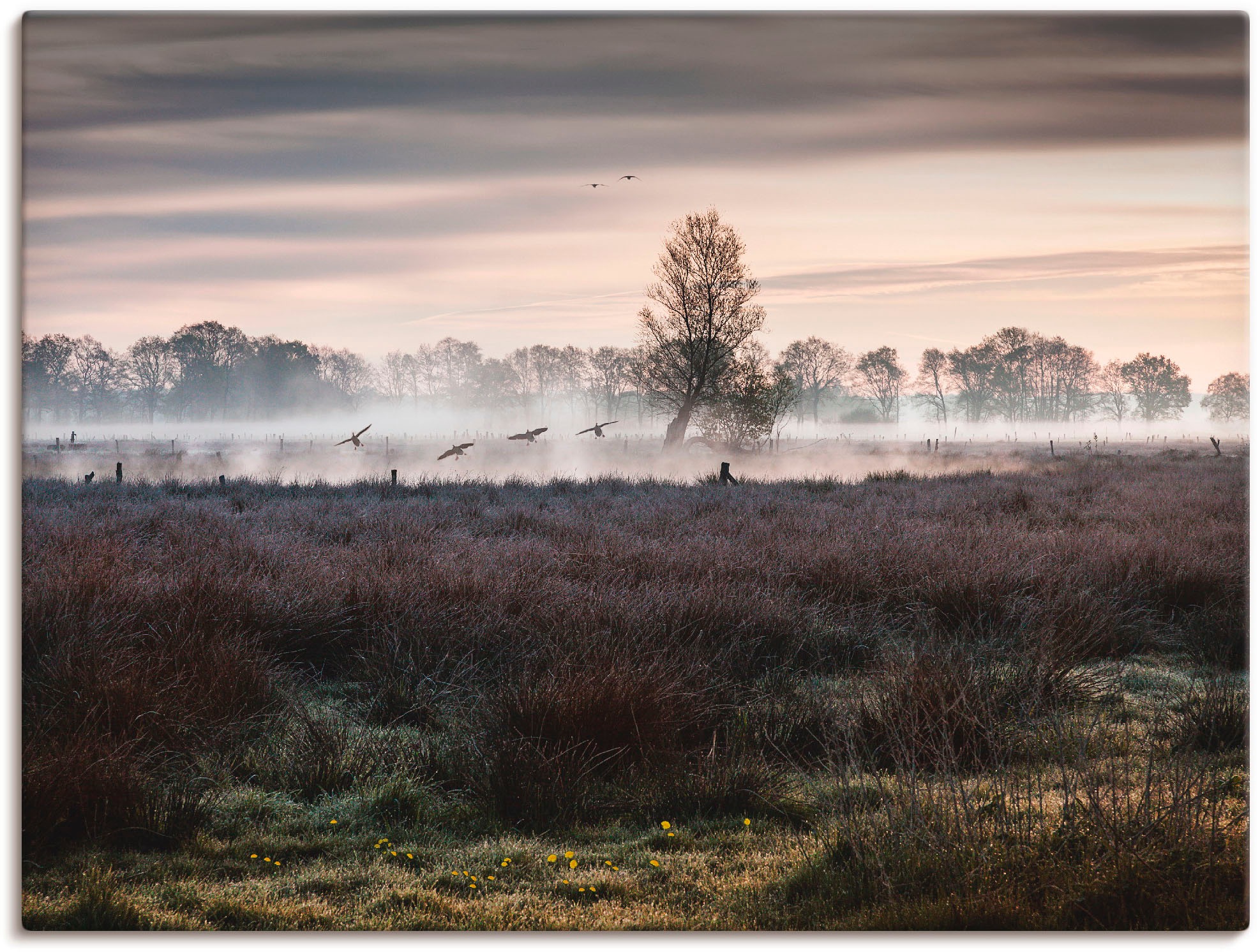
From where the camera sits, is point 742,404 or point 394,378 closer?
point 742,404

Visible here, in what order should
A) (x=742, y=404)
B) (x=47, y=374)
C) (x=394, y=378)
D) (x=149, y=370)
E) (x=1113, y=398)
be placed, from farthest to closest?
(x=394, y=378) < (x=1113, y=398) < (x=742, y=404) < (x=149, y=370) < (x=47, y=374)

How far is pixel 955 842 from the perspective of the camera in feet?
8.94

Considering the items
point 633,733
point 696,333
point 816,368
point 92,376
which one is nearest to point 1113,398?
point 816,368

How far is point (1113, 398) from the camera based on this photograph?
37781 mm

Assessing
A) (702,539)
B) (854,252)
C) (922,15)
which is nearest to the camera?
(922,15)

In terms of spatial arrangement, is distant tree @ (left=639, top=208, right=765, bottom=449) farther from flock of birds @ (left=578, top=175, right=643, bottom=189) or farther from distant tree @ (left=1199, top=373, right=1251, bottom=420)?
distant tree @ (left=1199, top=373, right=1251, bottom=420)

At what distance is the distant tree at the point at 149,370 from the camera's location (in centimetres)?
906

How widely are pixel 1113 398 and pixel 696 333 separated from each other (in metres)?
23.2

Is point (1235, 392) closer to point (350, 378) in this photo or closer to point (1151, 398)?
point (1151, 398)

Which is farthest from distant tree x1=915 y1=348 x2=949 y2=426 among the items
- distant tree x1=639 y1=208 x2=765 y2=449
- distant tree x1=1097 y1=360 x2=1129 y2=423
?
distant tree x1=639 y1=208 x2=765 y2=449

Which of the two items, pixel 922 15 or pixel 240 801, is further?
pixel 922 15

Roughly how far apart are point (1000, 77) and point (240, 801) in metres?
5.52

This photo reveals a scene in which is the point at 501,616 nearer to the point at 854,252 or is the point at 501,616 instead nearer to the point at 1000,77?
the point at 854,252

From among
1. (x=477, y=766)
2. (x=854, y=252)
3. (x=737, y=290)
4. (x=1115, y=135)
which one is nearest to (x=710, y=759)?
(x=477, y=766)
